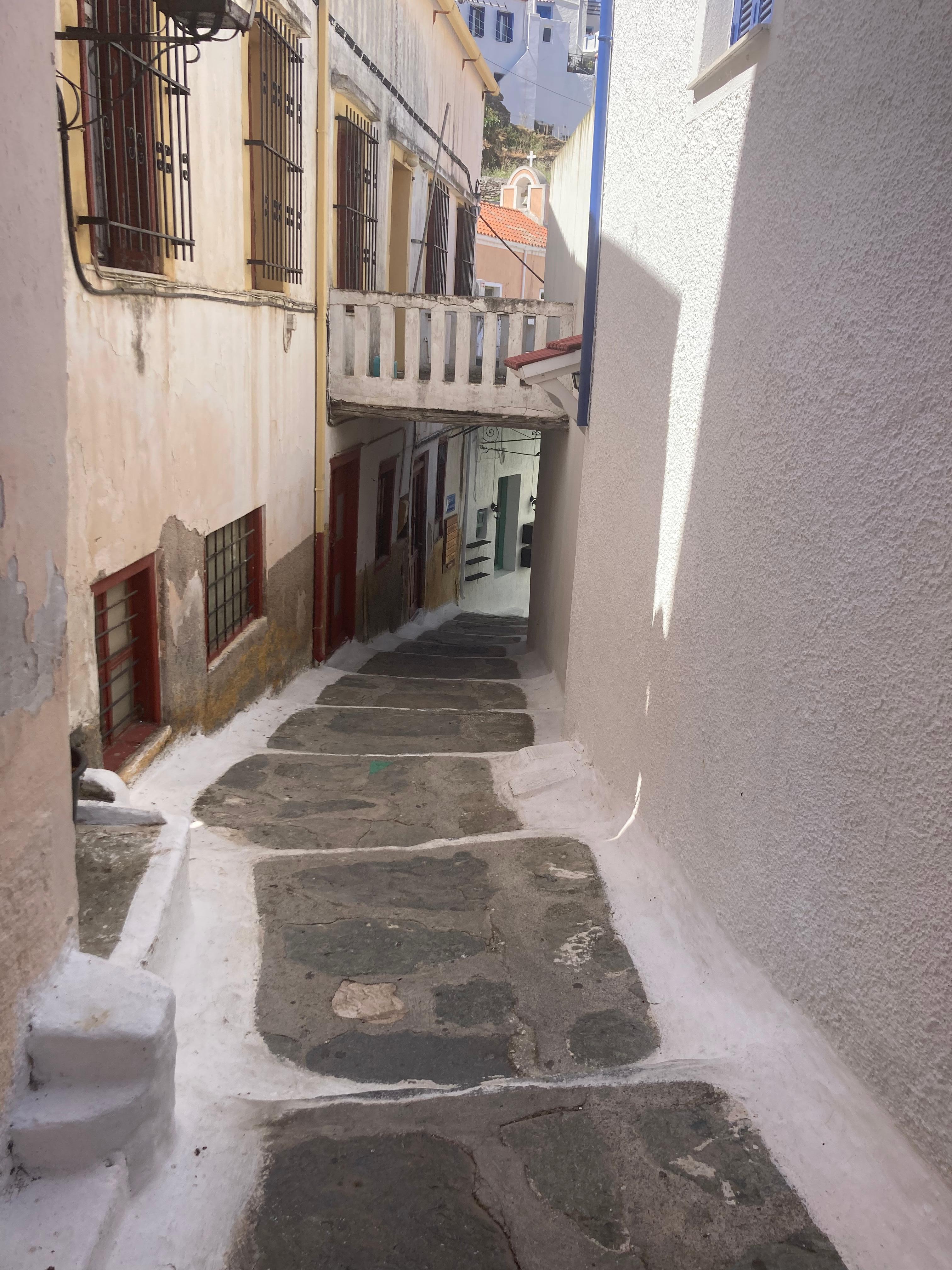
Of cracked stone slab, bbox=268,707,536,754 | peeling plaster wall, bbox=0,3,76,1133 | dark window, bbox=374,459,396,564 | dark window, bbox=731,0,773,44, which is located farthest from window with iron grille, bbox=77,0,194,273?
dark window, bbox=374,459,396,564

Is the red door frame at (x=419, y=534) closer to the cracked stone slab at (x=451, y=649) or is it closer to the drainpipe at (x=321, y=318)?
the cracked stone slab at (x=451, y=649)

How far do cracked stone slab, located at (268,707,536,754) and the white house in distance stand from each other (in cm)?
4111

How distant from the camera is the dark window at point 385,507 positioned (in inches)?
527

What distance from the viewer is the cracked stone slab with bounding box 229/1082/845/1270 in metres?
2.53

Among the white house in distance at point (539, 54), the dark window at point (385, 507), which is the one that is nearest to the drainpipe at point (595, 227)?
the dark window at point (385, 507)

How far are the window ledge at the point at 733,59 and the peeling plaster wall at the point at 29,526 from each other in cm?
244

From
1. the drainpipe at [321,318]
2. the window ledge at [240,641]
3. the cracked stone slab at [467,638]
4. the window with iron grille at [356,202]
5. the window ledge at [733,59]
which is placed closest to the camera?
the window ledge at [733,59]

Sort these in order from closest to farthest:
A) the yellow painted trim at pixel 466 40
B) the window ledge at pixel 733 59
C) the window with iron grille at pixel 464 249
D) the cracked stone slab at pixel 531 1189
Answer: the cracked stone slab at pixel 531 1189, the window ledge at pixel 733 59, the yellow painted trim at pixel 466 40, the window with iron grille at pixel 464 249

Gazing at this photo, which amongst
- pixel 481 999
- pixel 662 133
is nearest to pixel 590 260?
pixel 662 133

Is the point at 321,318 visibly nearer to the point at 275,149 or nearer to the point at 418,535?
the point at 275,149

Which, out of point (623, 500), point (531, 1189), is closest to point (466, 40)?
point (623, 500)

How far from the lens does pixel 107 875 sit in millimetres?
3797

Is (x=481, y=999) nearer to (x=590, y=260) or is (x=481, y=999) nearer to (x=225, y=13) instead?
(x=225, y=13)

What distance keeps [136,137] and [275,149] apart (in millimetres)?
2741
